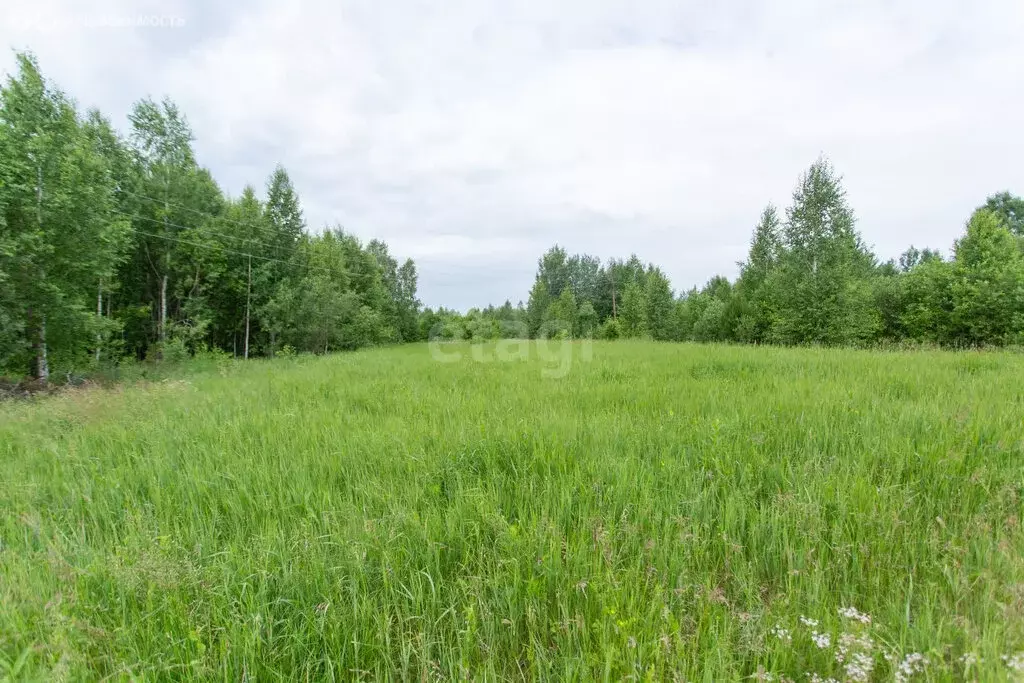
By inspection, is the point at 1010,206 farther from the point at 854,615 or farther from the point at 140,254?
the point at 140,254

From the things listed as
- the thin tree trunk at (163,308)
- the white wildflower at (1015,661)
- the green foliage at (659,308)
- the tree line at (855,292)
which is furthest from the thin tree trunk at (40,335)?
the green foliage at (659,308)

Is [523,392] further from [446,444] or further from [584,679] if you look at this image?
[584,679]

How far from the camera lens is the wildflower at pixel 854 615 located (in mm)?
1381

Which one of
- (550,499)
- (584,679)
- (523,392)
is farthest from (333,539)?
(523,392)

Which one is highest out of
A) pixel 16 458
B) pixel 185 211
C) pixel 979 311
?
pixel 185 211

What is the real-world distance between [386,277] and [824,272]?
49316 millimetres

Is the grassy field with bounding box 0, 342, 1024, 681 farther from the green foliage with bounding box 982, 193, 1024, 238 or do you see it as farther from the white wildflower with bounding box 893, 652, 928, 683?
the green foliage with bounding box 982, 193, 1024, 238

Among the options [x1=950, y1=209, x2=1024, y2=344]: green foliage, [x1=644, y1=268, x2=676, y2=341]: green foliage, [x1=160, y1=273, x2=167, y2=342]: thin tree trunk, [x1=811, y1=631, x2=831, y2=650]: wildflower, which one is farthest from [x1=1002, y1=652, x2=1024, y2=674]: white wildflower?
[x1=644, y1=268, x2=676, y2=341]: green foliage

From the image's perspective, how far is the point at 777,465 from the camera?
260cm

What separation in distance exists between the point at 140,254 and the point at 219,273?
3.60 meters

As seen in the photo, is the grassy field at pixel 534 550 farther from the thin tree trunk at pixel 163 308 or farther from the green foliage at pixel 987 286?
the green foliage at pixel 987 286

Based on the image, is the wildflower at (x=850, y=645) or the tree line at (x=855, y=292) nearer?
the wildflower at (x=850, y=645)

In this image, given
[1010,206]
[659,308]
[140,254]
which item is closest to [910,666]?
[140,254]

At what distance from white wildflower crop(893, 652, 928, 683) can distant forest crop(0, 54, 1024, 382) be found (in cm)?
1480
